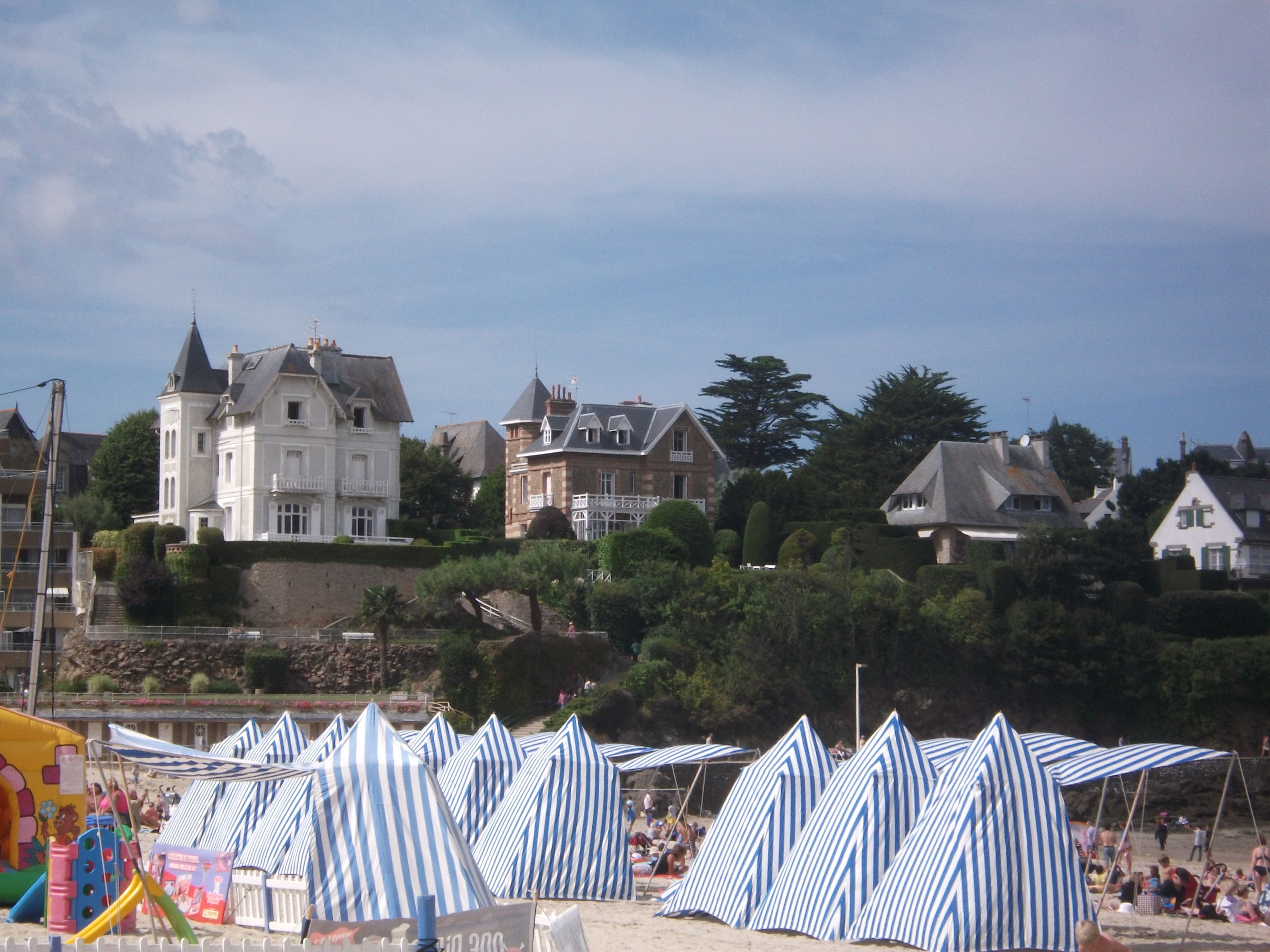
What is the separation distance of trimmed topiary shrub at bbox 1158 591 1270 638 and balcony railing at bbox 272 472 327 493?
2823cm

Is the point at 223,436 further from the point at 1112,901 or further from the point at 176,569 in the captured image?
the point at 1112,901

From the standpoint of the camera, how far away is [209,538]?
4206cm

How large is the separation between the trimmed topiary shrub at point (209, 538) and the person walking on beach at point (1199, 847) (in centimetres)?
2741

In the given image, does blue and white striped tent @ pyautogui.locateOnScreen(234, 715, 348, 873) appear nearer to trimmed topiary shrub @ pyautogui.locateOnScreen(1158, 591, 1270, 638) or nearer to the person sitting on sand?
the person sitting on sand

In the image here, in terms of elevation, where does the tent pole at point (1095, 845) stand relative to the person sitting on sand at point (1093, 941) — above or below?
below

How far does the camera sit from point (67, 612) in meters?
44.8

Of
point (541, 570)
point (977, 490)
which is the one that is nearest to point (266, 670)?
point (541, 570)

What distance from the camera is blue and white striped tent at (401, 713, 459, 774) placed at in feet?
69.5

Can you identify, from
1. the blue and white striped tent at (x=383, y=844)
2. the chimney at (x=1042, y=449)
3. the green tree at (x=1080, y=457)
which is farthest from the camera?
the green tree at (x=1080, y=457)

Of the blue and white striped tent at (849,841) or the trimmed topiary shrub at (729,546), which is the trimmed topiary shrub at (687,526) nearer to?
the trimmed topiary shrub at (729,546)

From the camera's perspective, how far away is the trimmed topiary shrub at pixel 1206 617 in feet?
154

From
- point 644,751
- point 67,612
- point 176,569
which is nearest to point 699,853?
point 644,751

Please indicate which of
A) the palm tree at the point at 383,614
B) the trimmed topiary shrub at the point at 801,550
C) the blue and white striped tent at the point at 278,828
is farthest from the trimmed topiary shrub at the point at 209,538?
the blue and white striped tent at the point at 278,828

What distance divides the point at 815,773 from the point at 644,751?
704cm
